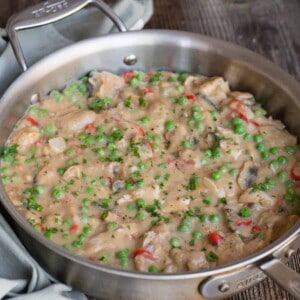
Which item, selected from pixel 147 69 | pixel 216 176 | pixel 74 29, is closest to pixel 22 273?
pixel 216 176

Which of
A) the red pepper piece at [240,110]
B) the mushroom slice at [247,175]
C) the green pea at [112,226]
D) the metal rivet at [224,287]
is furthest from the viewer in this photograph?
the red pepper piece at [240,110]

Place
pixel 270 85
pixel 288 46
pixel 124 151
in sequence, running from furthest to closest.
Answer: pixel 288 46 → pixel 270 85 → pixel 124 151

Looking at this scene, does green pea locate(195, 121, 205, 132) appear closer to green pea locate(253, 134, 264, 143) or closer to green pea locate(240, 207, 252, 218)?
green pea locate(253, 134, 264, 143)

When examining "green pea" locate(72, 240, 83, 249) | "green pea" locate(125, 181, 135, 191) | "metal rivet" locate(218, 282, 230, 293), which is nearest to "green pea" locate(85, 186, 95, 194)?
"green pea" locate(125, 181, 135, 191)

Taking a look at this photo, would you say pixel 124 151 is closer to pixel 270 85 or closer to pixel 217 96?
pixel 217 96

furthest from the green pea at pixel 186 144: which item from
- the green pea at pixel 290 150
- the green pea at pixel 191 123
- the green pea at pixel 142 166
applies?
the green pea at pixel 290 150

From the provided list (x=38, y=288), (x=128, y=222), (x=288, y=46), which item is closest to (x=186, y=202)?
(x=128, y=222)

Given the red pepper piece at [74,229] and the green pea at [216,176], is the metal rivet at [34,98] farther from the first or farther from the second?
the green pea at [216,176]
